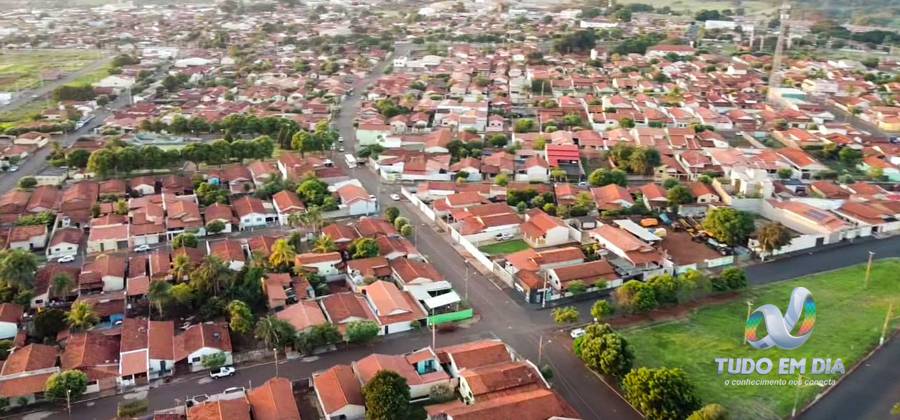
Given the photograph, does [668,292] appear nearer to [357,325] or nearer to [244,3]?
[357,325]

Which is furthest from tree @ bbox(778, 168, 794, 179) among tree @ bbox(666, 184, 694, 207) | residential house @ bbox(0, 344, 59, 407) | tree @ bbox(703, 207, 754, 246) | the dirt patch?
residential house @ bbox(0, 344, 59, 407)

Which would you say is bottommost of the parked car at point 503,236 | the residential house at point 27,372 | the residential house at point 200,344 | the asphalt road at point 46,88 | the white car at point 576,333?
the parked car at point 503,236

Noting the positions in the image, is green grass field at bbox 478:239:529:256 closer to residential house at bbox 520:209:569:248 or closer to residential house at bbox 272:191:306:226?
residential house at bbox 520:209:569:248

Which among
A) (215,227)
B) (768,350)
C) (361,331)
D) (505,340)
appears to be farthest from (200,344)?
(768,350)

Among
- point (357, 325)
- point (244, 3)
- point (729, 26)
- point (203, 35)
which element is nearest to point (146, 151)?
point (357, 325)

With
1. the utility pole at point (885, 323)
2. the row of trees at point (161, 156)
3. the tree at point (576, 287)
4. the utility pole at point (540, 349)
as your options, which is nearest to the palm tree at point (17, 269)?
the row of trees at point (161, 156)

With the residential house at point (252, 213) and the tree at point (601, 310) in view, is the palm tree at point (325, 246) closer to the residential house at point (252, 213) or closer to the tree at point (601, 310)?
A: the residential house at point (252, 213)
